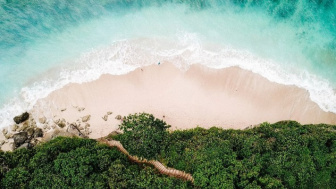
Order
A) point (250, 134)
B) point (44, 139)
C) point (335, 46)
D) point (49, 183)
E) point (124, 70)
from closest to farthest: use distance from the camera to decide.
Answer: point (49, 183) < point (250, 134) < point (44, 139) < point (124, 70) < point (335, 46)

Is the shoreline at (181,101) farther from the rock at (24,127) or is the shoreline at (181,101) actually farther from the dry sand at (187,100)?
the rock at (24,127)

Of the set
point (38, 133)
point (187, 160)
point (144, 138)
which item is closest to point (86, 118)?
point (38, 133)

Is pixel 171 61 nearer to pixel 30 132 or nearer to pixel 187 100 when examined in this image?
pixel 187 100

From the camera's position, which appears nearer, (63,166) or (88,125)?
(63,166)

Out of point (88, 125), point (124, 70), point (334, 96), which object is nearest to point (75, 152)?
point (88, 125)

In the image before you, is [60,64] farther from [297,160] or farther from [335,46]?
[335,46]

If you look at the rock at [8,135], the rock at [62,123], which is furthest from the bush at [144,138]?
the rock at [8,135]

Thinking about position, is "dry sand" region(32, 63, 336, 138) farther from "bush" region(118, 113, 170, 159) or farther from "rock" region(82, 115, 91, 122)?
"bush" region(118, 113, 170, 159)
